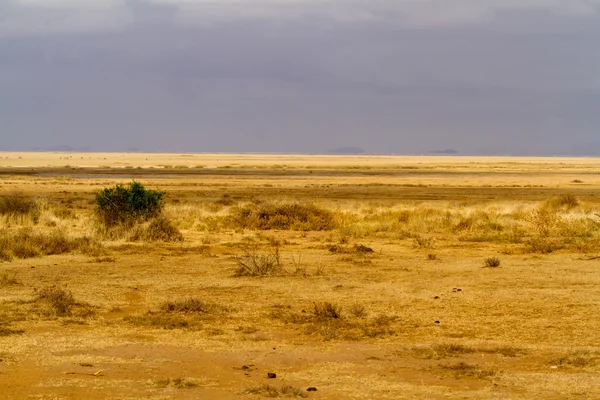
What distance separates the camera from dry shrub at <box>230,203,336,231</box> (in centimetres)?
3031

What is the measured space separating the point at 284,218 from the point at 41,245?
34.0 feet

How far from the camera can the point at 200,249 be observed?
24.0 m

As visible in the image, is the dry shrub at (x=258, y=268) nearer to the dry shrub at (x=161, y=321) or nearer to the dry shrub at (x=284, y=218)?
the dry shrub at (x=161, y=321)

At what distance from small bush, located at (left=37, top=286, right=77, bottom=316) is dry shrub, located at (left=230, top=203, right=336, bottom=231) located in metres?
15.1

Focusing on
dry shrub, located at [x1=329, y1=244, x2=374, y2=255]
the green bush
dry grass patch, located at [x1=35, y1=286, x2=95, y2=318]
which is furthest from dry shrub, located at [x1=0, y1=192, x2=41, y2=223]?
dry grass patch, located at [x1=35, y1=286, x2=95, y2=318]

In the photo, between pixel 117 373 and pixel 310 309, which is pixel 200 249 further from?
pixel 117 373

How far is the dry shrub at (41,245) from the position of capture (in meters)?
21.6

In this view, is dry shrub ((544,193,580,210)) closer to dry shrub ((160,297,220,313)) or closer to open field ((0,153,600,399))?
open field ((0,153,600,399))

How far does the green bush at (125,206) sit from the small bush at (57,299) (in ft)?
41.8

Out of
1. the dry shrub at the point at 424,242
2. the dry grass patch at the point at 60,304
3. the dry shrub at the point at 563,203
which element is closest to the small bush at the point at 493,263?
the dry shrub at the point at 424,242

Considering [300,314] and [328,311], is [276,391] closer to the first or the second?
[328,311]

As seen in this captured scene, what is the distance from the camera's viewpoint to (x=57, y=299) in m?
14.6

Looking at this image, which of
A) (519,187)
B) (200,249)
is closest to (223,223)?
(200,249)

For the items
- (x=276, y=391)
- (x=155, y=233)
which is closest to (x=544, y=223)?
(x=155, y=233)
